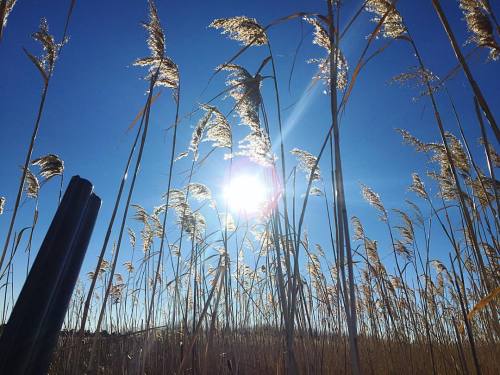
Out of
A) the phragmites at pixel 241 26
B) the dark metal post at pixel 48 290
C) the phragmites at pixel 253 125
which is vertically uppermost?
the phragmites at pixel 241 26

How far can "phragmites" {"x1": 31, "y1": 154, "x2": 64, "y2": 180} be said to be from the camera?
418cm

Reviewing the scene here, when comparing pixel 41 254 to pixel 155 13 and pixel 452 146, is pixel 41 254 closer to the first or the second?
pixel 155 13

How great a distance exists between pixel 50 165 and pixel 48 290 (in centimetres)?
355

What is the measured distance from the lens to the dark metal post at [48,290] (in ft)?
3.90

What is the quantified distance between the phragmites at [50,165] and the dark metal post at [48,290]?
323 centimetres

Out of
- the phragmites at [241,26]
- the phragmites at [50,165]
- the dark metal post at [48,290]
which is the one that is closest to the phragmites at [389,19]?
the phragmites at [241,26]

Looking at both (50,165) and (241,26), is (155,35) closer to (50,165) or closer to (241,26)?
(241,26)

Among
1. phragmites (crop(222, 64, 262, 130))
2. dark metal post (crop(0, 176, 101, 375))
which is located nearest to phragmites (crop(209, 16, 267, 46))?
phragmites (crop(222, 64, 262, 130))

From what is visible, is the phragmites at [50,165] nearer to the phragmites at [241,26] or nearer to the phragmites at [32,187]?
the phragmites at [32,187]

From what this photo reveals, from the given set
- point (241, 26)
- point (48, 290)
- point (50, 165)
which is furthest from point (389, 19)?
point (50, 165)

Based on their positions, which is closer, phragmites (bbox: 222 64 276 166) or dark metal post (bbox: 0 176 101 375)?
dark metal post (bbox: 0 176 101 375)

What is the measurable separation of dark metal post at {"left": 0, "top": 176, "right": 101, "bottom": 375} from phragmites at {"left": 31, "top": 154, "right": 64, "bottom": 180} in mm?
3229

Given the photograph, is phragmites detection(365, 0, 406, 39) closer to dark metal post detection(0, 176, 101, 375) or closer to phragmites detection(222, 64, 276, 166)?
phragmites detection(222, 64, 276, 166)

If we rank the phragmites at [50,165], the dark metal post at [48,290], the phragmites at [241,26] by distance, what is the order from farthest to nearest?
1. the phragmites at [50,165]
2. the phragmites at [241,26]
3. the dark metal post at [48,290]
